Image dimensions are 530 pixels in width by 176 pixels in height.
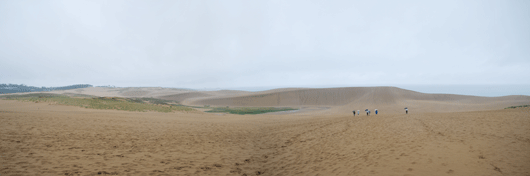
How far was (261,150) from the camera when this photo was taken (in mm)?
9211

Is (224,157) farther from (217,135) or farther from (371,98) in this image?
(371,98)

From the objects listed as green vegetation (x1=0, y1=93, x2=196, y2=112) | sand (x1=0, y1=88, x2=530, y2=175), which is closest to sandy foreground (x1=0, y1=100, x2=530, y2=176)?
sand (x1=0, y1=88, x2=530, y2=175)

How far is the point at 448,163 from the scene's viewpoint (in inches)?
222

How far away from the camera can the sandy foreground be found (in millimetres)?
5586

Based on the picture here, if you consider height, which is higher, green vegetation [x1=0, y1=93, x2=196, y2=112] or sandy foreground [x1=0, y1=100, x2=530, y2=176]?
green vegetation [x1=0, y1=93, x2=196, y2=112]

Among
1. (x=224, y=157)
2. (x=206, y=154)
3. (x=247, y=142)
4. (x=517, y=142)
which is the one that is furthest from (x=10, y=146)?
(x=517, y=142)

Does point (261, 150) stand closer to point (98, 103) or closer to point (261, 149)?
point (261, 149)

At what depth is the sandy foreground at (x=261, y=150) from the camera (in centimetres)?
559

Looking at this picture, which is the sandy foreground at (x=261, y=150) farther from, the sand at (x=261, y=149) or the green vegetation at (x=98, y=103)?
the green vegetation at (x=98, y=103)

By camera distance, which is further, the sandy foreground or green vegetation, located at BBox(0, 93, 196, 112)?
green vegetation, located at BBox(0, 93, 196, 112)

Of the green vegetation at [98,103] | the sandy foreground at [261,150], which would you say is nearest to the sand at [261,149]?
the sandy foreground at [261,150]

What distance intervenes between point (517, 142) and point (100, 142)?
15.1m

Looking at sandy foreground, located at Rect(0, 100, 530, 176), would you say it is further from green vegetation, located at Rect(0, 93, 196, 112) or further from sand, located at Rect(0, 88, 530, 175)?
green vegetation, located at Rect(0, 93, 196, 112)

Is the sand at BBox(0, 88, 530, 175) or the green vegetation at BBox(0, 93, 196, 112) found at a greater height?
the green vegetation at BBox(0, 93, 196, 112)
